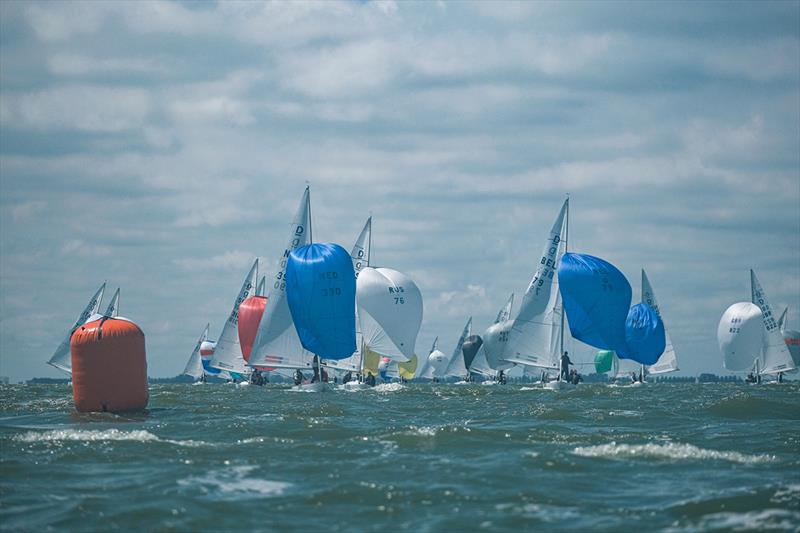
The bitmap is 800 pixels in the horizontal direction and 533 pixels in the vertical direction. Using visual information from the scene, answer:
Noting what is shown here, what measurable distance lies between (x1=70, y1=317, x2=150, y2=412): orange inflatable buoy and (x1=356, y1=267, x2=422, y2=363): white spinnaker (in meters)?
37.4

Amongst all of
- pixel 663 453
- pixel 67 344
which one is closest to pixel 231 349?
pixel 67 344

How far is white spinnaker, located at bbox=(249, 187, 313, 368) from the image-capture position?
195 ft

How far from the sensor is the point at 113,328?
2711 centimetres

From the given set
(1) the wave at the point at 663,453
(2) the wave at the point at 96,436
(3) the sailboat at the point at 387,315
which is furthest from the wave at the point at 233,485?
(3) the sailboat at the point at 387,315

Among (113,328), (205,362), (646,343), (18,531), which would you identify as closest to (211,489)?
(18,531)

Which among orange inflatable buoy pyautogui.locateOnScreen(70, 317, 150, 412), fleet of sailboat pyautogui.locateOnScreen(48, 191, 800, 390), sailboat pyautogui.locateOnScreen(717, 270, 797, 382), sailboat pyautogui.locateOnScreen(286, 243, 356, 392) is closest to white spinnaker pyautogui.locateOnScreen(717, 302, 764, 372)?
sailboat pyautogui.locateOnScreen(717, 270, 797, 382)

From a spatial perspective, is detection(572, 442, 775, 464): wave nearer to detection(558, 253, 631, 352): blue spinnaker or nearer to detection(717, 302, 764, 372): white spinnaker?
detection(558, 253, 631, 352): blue spinnaker

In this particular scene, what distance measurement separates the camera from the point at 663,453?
2005 centimetres

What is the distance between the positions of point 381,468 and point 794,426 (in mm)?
14408

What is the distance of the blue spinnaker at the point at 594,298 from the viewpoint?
63469 mm

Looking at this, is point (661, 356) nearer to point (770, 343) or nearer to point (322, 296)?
point (770, 343)

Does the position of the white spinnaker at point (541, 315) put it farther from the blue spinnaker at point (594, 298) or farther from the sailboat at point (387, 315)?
the sailboat at point (387, 315)

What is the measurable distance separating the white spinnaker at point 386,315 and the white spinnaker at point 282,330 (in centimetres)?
595

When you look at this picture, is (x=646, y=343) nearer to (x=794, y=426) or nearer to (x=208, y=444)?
(x=794, y=426)
